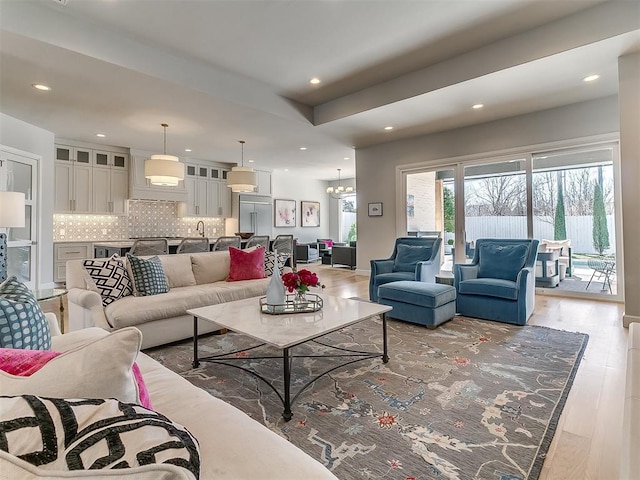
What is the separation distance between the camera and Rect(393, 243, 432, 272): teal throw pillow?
14.9 feet

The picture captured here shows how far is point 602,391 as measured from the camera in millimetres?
2133

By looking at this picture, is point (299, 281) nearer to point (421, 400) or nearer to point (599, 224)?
point (421, 400)

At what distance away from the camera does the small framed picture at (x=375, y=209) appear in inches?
274

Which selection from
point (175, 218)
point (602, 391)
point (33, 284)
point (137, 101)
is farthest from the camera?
point (175, 218)

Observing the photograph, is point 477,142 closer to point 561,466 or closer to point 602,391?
point 602,391

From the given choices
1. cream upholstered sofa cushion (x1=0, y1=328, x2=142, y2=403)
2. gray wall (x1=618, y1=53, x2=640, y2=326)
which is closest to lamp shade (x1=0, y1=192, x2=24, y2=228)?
cream upholstered sofa cushion (x1=0, y1=328, x2=142, y2=403)

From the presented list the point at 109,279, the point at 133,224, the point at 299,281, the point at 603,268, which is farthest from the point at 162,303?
the point at 603,268

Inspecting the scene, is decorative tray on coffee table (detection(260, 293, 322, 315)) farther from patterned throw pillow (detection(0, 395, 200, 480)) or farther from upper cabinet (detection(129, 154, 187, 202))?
upper cabinet (detection(129, 154, 187, 202))

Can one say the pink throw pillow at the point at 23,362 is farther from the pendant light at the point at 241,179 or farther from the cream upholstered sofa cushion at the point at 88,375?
the pendant light at the point at 241,179

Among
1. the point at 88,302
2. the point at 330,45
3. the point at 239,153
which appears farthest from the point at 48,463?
the point at 239,153

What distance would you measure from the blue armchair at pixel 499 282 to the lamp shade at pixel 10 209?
4.39 meters

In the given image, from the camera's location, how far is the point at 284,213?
1062cm

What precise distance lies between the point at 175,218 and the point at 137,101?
4.16 metres

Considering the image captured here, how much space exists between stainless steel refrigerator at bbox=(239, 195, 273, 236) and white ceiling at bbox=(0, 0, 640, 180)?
3.56 m
